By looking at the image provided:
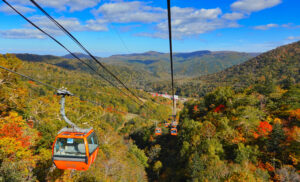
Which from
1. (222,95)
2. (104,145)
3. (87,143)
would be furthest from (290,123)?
(87,143)

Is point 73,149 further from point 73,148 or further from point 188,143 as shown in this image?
point 188,143

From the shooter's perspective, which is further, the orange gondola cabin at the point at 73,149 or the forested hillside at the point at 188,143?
the forested hillside at the point at 188,143

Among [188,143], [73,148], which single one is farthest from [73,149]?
[188,143]

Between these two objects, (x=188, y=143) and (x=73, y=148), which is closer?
(x=73, y=148)

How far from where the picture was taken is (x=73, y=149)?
12086 millimetres

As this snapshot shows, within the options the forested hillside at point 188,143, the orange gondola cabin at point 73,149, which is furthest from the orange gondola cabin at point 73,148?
the forested hillside at point 188,143

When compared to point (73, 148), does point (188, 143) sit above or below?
below

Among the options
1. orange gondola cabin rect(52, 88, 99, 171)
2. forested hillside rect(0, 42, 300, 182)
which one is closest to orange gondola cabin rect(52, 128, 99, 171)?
orange gondola cabin rect(52, 88, 99, 171)

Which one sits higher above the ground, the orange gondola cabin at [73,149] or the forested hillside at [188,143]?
the orange gondola cabin at [73,149]

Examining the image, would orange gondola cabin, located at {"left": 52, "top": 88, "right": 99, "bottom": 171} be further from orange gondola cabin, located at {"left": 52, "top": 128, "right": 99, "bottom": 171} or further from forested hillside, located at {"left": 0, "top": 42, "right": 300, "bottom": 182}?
forested hillside, located at {"left": 0, "top": 42, "right": 300, "bottom": 182}

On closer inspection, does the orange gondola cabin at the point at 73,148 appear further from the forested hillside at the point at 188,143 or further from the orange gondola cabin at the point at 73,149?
the forested hillside at the point at 188,143

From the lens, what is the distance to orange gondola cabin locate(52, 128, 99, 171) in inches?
466

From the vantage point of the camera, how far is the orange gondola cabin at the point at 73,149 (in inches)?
466

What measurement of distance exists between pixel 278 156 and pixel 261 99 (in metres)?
35.5
